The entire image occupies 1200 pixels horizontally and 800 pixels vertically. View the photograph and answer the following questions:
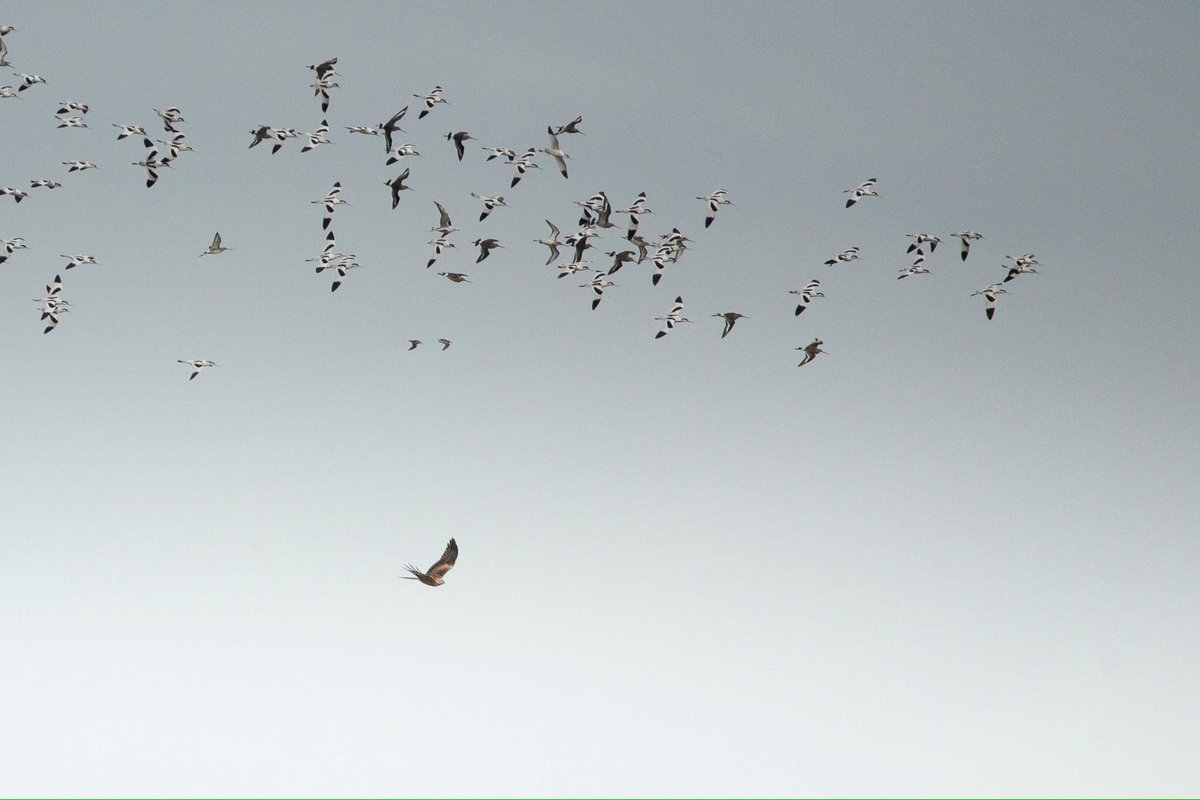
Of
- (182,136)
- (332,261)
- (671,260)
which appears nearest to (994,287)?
(671,260)

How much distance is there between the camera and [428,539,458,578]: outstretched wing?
36844 mm

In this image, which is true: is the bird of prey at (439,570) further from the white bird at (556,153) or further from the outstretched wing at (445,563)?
the white bird at (556,153)

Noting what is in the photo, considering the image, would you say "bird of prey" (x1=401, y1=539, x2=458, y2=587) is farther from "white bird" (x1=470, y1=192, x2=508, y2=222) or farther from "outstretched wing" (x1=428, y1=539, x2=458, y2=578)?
"white bird" (x1=470, y1=192, x2=508, y2=222)

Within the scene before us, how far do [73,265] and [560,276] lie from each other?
959cm

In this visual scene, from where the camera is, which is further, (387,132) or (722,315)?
(722,315)

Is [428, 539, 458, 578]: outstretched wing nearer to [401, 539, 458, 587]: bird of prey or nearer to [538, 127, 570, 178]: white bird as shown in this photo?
[401, 539, 458, 587]: bird of prey

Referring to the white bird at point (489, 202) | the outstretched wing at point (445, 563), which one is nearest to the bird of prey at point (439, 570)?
the outstretched wing at point (445, 563)

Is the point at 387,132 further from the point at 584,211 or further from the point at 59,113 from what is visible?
the point at 59,113

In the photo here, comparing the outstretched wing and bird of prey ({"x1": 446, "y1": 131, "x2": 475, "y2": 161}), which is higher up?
bird of prey ({"x1": 446, "y1": 131, "x2": 475, "y2": 161})

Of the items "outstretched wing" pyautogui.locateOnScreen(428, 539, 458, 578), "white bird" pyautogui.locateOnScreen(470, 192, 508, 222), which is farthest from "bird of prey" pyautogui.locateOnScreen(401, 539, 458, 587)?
"white bird" pyautogui.locateOnScreen(470, 192, 508, 222)

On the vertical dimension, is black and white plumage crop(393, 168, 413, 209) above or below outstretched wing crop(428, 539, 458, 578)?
above

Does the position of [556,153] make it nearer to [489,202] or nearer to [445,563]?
[489,202]

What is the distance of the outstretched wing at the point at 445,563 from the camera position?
36.8m

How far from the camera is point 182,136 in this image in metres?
39.3
